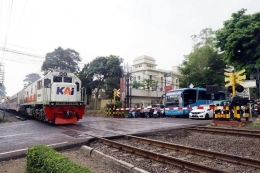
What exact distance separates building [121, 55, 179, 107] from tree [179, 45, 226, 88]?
3781mm

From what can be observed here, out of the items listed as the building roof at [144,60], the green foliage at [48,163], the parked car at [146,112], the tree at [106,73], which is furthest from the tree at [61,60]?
the green foliage at [48,163]

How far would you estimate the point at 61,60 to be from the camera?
33.5m

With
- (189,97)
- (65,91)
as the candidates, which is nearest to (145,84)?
(189,97)

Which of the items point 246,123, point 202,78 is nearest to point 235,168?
point 246,123

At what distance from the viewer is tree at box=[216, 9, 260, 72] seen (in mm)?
15405

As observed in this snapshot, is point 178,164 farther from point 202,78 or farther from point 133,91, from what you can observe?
point 133,91

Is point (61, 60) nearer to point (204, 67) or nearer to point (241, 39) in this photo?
point (204, 67)

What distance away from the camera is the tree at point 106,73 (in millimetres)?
29969

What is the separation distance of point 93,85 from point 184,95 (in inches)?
626

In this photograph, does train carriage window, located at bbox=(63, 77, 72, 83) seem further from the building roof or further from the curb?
the building roof

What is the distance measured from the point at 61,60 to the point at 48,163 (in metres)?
32.5

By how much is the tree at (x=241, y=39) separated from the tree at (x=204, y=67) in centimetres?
960

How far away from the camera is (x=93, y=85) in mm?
30375

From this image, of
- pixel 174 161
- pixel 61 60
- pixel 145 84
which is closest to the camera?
pixel 174 161
